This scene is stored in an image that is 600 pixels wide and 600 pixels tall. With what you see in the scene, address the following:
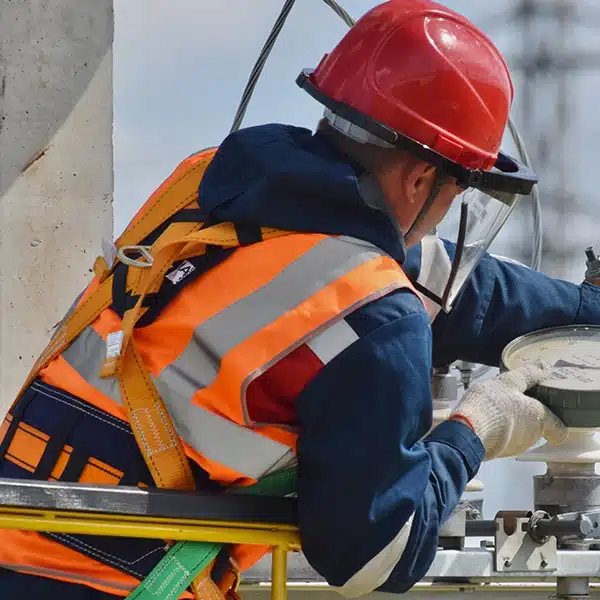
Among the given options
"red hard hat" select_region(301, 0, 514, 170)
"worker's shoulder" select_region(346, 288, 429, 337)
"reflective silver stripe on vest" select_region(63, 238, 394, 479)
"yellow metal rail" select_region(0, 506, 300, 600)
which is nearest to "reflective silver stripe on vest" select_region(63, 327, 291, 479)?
"reflective silver stripe on vest" select_region(63, 238, 394, 479)

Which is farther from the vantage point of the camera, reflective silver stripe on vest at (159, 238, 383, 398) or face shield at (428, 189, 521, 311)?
face shield at (428, 189, 521, 311)

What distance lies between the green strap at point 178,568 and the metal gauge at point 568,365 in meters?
0.82

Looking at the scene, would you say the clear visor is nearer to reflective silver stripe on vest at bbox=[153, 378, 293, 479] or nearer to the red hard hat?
the red hard hat

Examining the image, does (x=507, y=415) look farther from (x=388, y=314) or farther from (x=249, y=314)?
(x=249, y=314)

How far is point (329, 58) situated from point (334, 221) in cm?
45

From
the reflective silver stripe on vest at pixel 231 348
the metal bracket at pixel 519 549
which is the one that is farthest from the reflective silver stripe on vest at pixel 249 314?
the metal bracket at pixel 519 549

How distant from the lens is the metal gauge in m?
2.79

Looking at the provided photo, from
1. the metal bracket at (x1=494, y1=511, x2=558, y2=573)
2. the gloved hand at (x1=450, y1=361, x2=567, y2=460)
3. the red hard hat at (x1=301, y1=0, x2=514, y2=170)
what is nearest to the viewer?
the red hard hat at (x1=301, y1=0, x2=514, y2=170)

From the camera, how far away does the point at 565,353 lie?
3053 millimetres

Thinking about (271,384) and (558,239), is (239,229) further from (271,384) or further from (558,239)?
(558,239)

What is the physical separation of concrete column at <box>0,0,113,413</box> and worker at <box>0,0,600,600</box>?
1266 mm

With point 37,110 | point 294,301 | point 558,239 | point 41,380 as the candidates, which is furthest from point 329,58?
point 558,239

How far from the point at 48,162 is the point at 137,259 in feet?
4.79

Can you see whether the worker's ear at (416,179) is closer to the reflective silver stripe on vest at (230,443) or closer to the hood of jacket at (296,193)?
the hood of jacket at (296,193)
